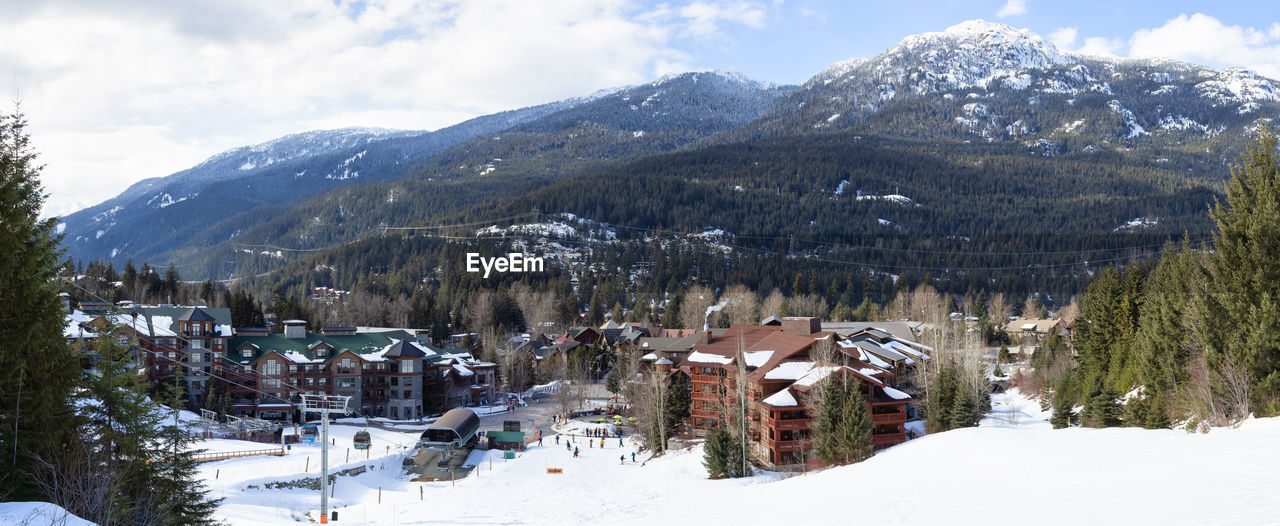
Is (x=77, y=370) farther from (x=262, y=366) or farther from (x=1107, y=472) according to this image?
(x=262, y=366)

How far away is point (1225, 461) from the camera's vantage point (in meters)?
23.6

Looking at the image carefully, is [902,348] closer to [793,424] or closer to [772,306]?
[793,424]

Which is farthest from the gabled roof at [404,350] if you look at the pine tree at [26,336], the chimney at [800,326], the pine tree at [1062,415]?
the pine tree at [26,336]

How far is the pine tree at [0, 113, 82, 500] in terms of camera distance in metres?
20.9

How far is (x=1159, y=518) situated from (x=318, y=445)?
59964mm

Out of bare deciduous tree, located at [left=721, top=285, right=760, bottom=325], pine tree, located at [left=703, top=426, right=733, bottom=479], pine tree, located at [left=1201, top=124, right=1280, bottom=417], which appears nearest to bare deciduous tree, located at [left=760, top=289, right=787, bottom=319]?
bare deciduous tree, located at [left=721, top=285, right=760, bottom=325]

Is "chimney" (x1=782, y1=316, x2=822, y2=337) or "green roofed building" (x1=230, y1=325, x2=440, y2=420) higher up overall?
"chimney" (x1=782, y1=316, x2=822, y2=337)

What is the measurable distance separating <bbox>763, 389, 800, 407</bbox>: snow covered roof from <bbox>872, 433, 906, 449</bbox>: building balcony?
17.6ft

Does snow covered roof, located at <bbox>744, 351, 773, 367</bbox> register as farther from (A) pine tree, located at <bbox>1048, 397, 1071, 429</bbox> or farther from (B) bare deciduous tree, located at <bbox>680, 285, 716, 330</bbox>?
(B) bare deciduous tree, located at <bbox>680, 285, 716, 330</bbox>

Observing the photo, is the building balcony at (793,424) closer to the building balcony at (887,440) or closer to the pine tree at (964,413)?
the building balcony at (887,440)

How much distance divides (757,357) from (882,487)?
3240 centimetres

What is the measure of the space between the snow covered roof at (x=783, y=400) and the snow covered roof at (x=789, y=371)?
2745 millimetres

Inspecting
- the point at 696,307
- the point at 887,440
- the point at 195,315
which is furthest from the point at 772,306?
the point at 887,440

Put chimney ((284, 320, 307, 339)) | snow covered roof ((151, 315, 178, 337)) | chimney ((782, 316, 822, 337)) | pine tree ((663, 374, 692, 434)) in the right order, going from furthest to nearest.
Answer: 1. chimney ((284, 320, 307, 339))
2. chimney ((782, 316, 822, 337))
3. snow covered roof ((151, 315, 178, 337))
4. pine tree ((663, 374, 692, 434))
